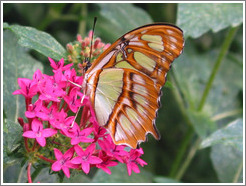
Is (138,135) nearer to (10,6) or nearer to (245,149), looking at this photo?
(245,149)

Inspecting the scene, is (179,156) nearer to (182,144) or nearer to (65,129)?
(182,144)

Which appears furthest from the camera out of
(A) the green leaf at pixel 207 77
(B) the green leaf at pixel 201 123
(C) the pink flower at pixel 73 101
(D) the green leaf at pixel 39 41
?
(A) the green leaf at pixel 207 77

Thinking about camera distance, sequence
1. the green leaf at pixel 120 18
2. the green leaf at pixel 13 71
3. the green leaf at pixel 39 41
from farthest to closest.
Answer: the green leaf at pixel 120 18
the green leaf at pixel 13 71
the green leaf at pixel 39 41

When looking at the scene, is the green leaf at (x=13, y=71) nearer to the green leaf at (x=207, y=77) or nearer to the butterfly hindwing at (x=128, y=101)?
the butterfly hindwing at (x=128, y=101)

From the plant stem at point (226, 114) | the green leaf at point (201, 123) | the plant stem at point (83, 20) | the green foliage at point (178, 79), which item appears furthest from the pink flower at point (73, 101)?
the plant stem at point (226, 114)

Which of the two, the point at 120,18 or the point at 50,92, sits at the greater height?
the point at 120,18

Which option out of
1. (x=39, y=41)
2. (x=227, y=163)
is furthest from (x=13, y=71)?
(x=227, y=163)

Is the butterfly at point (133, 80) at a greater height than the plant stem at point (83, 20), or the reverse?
the plant stem at point (83, 20)

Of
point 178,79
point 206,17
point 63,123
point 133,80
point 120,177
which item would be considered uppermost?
point 206,17
